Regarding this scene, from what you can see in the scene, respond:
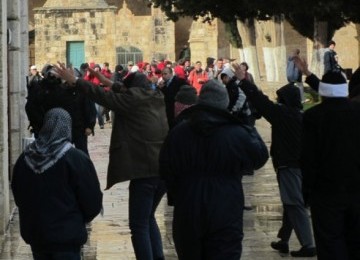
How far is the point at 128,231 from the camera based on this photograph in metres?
12.3

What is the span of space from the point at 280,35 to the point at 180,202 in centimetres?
3106

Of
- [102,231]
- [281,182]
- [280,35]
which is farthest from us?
[280,35]

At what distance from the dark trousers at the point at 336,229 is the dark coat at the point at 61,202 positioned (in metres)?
1.65

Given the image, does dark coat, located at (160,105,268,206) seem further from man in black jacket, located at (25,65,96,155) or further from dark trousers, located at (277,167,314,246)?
man in black jacket, located at (25,65,96,155)

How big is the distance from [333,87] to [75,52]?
40.2 m

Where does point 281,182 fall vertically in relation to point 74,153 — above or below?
below

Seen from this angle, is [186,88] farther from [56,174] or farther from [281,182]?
[56,174]

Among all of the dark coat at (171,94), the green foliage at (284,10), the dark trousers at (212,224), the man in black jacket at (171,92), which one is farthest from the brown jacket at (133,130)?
the green foliage at (284,10)

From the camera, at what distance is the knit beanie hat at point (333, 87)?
805cm

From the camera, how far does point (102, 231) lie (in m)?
12.4

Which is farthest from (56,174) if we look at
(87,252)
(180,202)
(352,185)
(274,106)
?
(87,252)

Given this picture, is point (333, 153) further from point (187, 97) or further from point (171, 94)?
point (171, 94)

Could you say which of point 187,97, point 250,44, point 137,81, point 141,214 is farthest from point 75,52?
point 141,214

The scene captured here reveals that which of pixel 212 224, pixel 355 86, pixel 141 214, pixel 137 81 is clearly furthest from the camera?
pixel 355 86
